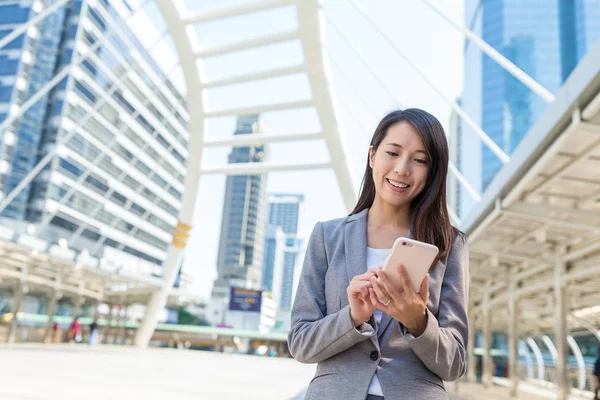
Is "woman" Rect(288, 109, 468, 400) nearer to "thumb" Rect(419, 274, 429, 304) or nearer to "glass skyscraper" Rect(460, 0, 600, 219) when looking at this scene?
"thumb" Rect(419, 274, 429, 304)

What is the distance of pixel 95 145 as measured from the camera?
59.2 m

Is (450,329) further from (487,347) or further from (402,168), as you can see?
(487,347)

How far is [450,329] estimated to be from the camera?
4.88 ft

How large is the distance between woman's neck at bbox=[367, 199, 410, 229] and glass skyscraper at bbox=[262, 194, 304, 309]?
12222 cm

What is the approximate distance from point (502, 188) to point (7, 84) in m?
50.3

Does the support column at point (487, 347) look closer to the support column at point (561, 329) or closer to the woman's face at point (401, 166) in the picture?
the support column at point (561, 329)

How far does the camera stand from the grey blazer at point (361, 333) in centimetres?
140

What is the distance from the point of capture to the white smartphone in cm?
128

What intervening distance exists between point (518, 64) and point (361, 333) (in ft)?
276

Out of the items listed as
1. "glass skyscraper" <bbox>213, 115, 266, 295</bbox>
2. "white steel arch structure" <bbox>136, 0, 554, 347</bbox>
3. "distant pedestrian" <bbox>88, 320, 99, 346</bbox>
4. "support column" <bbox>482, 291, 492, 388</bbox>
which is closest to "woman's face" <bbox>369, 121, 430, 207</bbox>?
"white steel arch structure" <bbox>136, 0, 554, 347</bbox>

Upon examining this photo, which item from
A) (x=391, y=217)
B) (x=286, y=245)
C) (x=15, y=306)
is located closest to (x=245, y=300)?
(x=15, y=306)

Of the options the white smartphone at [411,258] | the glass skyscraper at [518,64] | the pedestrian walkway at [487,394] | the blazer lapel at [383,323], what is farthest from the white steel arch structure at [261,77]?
the glass skyscraper at [518,64]

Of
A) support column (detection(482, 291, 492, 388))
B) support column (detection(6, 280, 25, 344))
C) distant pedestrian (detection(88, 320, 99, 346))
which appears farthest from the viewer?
distant pedestrian (detection(88, 320, 99, 346))

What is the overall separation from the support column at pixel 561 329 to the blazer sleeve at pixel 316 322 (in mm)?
11514
